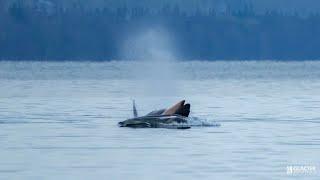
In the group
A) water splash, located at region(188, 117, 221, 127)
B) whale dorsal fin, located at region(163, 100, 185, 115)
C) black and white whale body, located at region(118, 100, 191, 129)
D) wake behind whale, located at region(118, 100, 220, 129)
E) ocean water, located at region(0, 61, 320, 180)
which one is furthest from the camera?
water splash, located at region(188, 117, 221, 127)

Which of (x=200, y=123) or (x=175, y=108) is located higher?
(x=175, y=108)

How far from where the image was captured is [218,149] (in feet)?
197

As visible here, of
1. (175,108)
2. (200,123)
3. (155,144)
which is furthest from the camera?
(200,123)

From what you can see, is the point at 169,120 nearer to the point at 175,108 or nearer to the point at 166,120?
the point at 166,120

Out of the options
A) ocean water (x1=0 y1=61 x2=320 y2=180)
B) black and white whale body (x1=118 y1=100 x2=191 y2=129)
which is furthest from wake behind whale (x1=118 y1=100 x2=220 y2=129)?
ocean water (x1=0 y1=61 x2=320 y2=180)

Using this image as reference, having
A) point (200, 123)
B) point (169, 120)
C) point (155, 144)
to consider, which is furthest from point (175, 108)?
point (155, 144)

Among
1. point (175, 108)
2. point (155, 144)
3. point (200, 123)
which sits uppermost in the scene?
point (175, 108)

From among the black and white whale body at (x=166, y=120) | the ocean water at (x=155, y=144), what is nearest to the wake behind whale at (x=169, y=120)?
the black and white whale body at (x=166, y=120)

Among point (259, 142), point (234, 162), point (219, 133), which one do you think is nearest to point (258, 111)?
point (219, 133)

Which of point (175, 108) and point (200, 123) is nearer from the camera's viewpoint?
point (175, 108)

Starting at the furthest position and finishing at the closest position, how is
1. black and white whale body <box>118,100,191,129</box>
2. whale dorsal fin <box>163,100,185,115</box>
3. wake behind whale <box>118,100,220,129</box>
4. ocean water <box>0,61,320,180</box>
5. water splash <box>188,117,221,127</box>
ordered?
water splash <box>188,117,221,127</box> → black and white whale body <box>118,100,191,129</box> → wake behind whale <box>118,100,220,129</box> → whale dorsal fin <box>163,100,185,115</box> → ocean water <box>0,61,320,180</box>

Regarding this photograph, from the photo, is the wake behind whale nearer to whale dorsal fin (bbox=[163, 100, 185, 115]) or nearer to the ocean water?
whale dorsal fin (bbox=[163, 100, 185, 115])

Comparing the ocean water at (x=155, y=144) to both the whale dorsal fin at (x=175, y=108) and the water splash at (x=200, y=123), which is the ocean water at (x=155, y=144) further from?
the whale dorsal fin at (x=175, y=108)

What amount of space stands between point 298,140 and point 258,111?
2708 cm
